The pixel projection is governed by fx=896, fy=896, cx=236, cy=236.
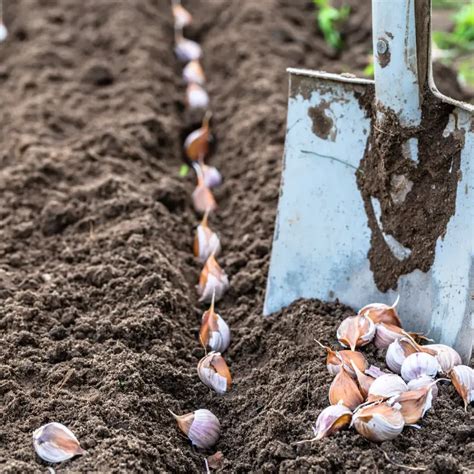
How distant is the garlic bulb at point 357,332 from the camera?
250cm

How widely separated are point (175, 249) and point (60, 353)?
76cm

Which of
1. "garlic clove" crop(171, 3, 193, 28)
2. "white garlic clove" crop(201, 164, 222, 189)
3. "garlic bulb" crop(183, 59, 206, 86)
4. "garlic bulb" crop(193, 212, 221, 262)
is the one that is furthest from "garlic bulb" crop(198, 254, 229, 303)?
"garlic clove" crop(171, 3, 193, 28)

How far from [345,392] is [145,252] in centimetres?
99

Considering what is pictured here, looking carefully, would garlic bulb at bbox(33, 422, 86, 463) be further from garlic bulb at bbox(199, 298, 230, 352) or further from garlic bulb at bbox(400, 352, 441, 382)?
garlic bulb at bbox(400, 352, 441, 382)

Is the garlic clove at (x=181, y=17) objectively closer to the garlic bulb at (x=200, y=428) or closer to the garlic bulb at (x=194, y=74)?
the garlic bulb at (x=194, y=74)

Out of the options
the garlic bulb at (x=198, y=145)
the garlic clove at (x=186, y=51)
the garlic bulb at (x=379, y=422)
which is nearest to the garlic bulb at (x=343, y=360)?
the garlic bulb at (x=379, y=422)

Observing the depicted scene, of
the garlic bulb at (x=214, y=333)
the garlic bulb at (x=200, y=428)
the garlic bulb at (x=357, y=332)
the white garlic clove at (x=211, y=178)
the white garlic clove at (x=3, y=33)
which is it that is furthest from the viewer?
the white garlic clove at (x=3, y=33)

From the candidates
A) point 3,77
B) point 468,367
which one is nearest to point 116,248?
point 468,367

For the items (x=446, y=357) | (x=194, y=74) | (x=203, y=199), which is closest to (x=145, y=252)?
(x=203, y=199)

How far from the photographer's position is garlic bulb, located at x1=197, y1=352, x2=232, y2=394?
256cm

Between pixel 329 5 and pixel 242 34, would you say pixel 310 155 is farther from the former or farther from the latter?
pixel 329 5

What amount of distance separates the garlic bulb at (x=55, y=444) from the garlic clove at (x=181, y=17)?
3264 millimetres

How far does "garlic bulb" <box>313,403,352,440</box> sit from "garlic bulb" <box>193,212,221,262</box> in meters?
1.08

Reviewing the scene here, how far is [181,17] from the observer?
16.4 ft
